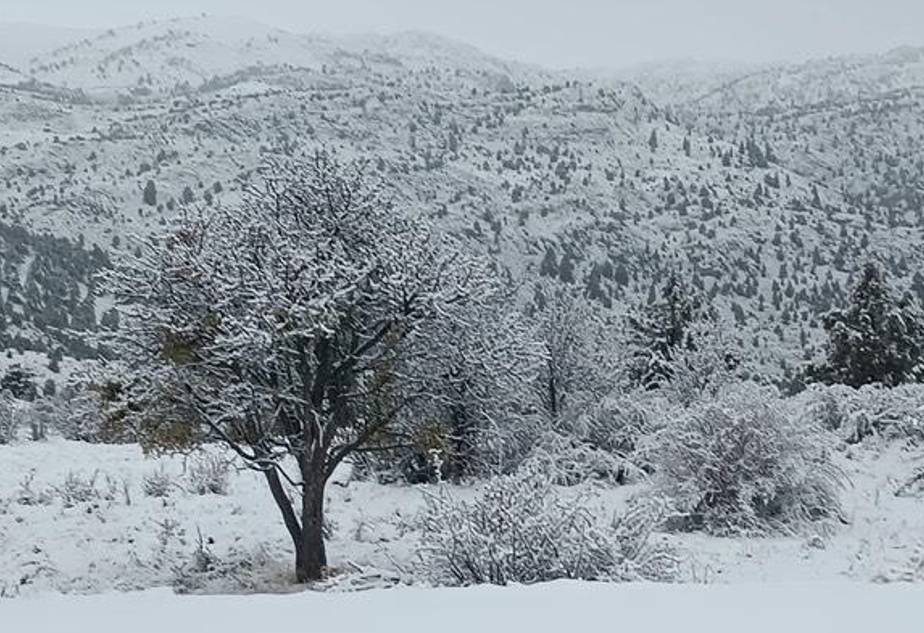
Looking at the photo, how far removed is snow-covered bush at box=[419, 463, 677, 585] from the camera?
7.86 meters

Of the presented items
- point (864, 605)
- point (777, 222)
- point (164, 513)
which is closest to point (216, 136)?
point (777, 222)

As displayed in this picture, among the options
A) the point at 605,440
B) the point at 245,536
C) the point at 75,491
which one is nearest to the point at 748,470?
the point at 605,440

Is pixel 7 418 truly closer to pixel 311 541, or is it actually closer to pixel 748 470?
pixel 311 541

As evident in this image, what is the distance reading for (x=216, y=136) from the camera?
415 feet

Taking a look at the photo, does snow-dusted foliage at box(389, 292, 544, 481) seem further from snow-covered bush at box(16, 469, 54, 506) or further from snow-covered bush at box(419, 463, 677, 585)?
snow-covered bush at box(16, 469, 54, 506)

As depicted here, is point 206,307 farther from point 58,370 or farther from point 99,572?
point 58,370

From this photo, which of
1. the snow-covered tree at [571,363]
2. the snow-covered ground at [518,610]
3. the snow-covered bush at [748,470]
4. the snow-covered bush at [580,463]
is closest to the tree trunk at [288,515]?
the snow-covered bush at [748,470]

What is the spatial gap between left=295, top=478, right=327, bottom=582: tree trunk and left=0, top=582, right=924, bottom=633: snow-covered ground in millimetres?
5459

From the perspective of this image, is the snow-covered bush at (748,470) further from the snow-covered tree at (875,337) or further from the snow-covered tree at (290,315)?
the snow-covered tree at (875,337)

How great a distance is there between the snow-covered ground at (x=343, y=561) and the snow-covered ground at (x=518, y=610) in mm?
16

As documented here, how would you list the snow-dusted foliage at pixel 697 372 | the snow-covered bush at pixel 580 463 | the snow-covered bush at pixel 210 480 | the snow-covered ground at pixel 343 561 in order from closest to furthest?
the snow-covered ground at pixel 343 561
the snow-covered bush at pixel 210 480
the snow-covered bush at pixel 580 463
the snow-dusted foliage at pixel 697 372

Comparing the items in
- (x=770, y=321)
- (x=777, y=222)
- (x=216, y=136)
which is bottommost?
(x=770, y=321)

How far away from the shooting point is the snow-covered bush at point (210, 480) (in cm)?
1465

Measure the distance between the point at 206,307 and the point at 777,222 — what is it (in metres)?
119
